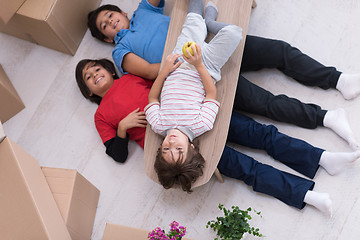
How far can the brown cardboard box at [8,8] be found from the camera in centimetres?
151

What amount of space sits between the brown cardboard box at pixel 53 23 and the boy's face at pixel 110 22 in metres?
0.14

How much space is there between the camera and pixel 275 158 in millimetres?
1571

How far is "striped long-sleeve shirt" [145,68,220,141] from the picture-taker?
1.33 meters

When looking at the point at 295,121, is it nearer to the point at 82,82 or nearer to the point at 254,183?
the point at 254,183

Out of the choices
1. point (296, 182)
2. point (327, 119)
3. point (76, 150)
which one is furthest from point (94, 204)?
point (327, 119)

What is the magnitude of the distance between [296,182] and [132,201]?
2.35 ft

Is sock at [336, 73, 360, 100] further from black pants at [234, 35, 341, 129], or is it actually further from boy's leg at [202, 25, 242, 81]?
boy's leg at [202, 25, 242, 81]

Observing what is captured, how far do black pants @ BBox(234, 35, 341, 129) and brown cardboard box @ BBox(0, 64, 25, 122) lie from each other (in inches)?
41.6

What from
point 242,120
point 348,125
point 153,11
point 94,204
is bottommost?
point 94,204

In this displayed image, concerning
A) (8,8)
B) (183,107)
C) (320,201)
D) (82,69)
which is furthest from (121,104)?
(320,201)

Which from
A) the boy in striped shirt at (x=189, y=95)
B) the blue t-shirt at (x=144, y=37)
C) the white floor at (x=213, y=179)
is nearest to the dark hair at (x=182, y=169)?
the boy in striped shirt at (x=189, y=95)

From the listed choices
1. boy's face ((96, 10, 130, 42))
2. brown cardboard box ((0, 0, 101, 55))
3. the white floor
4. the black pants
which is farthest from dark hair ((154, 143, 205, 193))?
brown cardboard box ((0, 0, 101, 55))

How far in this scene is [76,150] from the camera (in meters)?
1.75

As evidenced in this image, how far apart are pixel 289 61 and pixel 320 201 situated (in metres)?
0.61
